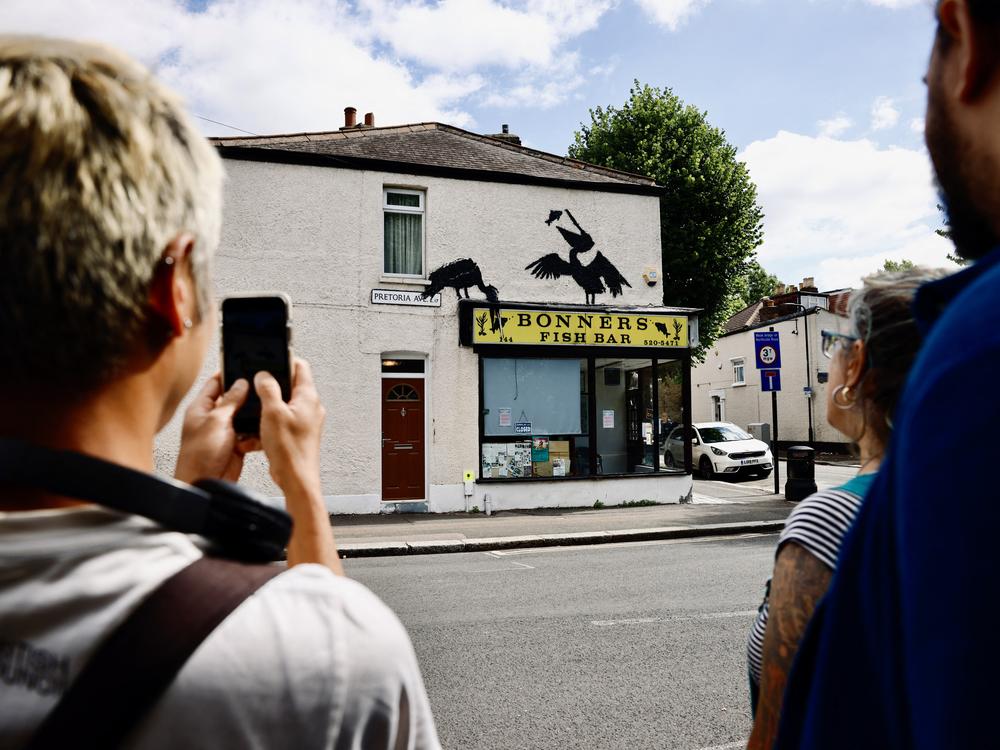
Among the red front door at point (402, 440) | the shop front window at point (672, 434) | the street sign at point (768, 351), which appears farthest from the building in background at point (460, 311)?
the street sign at point (768, 351)

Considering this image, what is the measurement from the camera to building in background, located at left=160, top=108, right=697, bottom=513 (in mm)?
13414

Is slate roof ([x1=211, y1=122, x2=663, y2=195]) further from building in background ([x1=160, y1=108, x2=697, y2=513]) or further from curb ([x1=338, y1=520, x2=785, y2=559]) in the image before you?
curb ([x1=338, y1=520, x2=785, y2=559])

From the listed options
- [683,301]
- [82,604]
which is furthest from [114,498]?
[683,301]

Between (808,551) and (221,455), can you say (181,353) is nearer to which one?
(221,455)

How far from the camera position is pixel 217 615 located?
77 cm

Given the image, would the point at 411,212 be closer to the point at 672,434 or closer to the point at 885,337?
the point at 672,434

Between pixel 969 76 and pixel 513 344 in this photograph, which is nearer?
pixel 969 76

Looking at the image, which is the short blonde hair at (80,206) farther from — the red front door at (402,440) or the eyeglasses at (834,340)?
the red front door at (402,440)

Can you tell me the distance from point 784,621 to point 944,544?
3.54 ft

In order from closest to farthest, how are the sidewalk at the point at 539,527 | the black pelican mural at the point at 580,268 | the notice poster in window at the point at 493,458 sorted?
1. the sidewalk at the point at 539,527
2. the notice poster in window at the point at 493,458
3. the black pelican mural at the point at 580,268

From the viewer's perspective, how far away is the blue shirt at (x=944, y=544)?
1.87 ft

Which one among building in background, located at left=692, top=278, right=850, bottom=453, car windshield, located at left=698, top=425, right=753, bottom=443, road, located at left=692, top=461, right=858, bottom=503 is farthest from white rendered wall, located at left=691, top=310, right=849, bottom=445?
car windshield, located at left=698, top=425, right=753, bottom=443

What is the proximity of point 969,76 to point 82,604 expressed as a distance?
1.15 metres

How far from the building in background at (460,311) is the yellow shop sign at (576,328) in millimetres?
34
